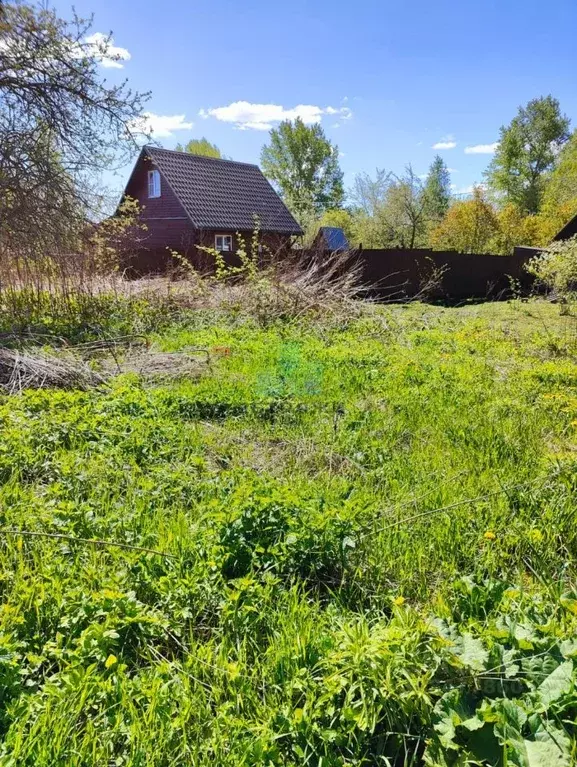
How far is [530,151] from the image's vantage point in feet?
133

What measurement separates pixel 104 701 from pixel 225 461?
2220mm

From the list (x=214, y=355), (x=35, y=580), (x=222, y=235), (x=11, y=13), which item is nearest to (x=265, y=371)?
(x=214, y=355)

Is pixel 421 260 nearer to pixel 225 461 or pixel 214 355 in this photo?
pixel 214 355

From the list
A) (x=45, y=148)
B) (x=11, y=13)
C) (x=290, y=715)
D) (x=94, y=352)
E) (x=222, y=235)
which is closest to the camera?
(x=290, y=715)

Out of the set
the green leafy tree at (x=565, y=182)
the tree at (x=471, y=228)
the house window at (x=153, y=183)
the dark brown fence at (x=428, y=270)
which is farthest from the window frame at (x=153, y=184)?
the green leafy tree at (x=565, y=182)

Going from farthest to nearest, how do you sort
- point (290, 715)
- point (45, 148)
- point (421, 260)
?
point (421, 260) < point (45, 148) < point (290, 715)

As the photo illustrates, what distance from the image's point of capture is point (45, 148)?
8422mm

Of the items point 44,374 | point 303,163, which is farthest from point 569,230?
point 303,163

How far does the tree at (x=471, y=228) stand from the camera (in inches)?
1171

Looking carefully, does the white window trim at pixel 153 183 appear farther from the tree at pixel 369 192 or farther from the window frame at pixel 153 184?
the tree at pixel 369 192

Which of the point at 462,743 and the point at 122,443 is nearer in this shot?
the point at 462,743

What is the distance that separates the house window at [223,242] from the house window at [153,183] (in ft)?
11.4

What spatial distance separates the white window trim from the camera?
21.4 metres

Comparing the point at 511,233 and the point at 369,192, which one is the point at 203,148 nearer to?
the point at 369,192
